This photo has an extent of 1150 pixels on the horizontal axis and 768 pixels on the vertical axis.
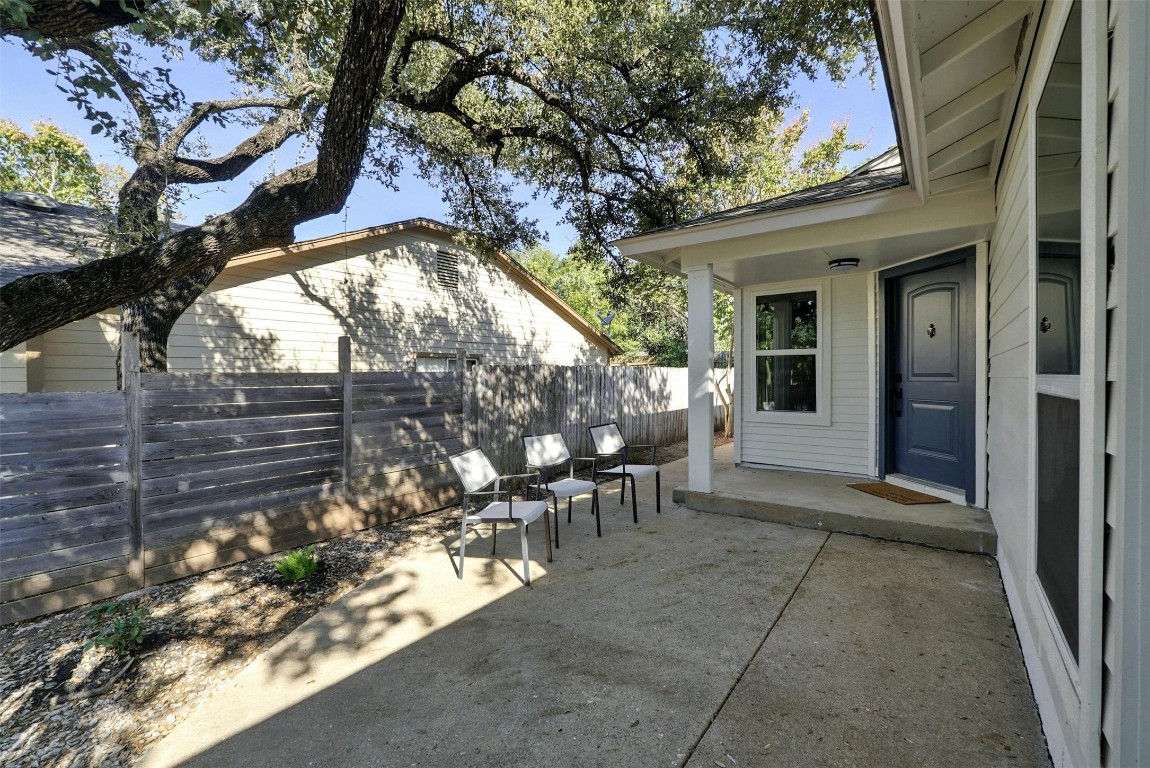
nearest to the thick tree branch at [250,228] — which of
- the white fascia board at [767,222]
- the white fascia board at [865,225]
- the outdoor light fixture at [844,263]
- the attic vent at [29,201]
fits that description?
the white fascia board at [767,222]

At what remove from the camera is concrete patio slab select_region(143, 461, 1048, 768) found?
1.79m

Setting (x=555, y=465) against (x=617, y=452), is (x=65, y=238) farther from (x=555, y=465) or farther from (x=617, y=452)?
(x=617, y=452)

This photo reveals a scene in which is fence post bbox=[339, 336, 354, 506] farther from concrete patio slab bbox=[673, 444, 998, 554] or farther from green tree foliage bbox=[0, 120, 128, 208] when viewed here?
green tree foliage bbox=[0, 120, 128, 208]

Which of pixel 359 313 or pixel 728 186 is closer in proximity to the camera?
pixel 359 313

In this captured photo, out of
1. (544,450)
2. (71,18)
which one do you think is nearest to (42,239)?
(71,18)

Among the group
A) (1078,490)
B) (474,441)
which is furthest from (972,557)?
(474,441)

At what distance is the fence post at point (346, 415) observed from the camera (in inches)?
169

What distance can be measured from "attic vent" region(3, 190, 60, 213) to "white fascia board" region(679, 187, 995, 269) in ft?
30.4

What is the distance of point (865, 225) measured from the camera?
382 centimetres

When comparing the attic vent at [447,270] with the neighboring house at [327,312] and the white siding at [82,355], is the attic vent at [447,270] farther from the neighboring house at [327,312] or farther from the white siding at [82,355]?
the white siding at [82,355]

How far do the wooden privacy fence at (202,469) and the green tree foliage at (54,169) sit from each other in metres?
3.27

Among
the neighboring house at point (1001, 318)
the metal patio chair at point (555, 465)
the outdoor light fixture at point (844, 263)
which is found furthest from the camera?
the outdoor light fixture at point (844, 263)

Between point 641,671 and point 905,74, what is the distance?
2.82m

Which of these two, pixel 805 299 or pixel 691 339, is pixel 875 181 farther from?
pixel 691 339
